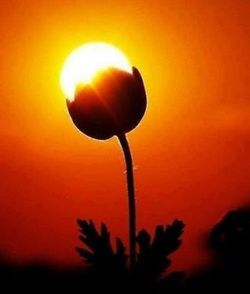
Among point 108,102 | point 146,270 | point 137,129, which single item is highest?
point 137,129

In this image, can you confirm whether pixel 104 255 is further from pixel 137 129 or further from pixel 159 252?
pixel 137 129

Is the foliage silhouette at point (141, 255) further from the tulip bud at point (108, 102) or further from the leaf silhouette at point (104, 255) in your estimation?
the tulip bud at point (108, 102)

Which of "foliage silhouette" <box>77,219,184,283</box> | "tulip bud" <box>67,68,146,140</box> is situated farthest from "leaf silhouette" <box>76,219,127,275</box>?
"tulip bud" <box>67,68,146,140</box>

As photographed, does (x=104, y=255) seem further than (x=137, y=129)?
No

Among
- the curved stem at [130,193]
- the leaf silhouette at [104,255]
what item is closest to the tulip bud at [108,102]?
the curved stem at [130,193]

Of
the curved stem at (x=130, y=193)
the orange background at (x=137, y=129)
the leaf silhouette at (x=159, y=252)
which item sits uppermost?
the orange background at (x=137, y=129)

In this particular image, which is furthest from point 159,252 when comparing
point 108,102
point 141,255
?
point 108,102

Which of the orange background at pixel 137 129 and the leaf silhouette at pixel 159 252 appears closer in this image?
the leaf silhouette at pixel 159 252
